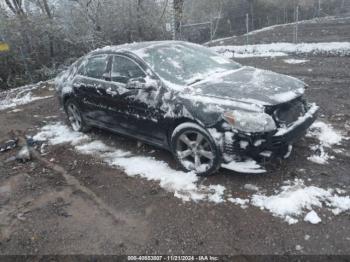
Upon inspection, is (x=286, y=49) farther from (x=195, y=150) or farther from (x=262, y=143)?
(x=262, y=143)

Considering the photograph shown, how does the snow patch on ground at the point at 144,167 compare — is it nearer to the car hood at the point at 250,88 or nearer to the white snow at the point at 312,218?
the white snow at the point at 312,218

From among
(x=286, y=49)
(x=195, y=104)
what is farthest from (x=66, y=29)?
(x=195, y=104)

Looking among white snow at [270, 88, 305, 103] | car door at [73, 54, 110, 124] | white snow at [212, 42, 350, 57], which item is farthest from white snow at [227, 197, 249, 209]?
white snow at [212, 42, 350, 57]

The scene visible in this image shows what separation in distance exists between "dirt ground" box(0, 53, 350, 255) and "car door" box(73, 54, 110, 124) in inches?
28.3

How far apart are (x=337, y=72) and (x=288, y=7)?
16549mm

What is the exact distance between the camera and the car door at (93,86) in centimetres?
542

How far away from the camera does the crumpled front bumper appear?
379cm

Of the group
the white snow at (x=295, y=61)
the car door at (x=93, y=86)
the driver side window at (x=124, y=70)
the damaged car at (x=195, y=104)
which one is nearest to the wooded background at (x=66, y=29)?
the white snow at (x=295, y=61)

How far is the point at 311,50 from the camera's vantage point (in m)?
11.7

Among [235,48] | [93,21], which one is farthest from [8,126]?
[235,48]

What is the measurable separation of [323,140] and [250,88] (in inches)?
68.7

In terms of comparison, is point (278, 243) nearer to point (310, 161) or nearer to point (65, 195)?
point (310, 161)

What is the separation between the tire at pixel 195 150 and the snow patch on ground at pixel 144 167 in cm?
16

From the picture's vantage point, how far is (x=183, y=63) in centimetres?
489
